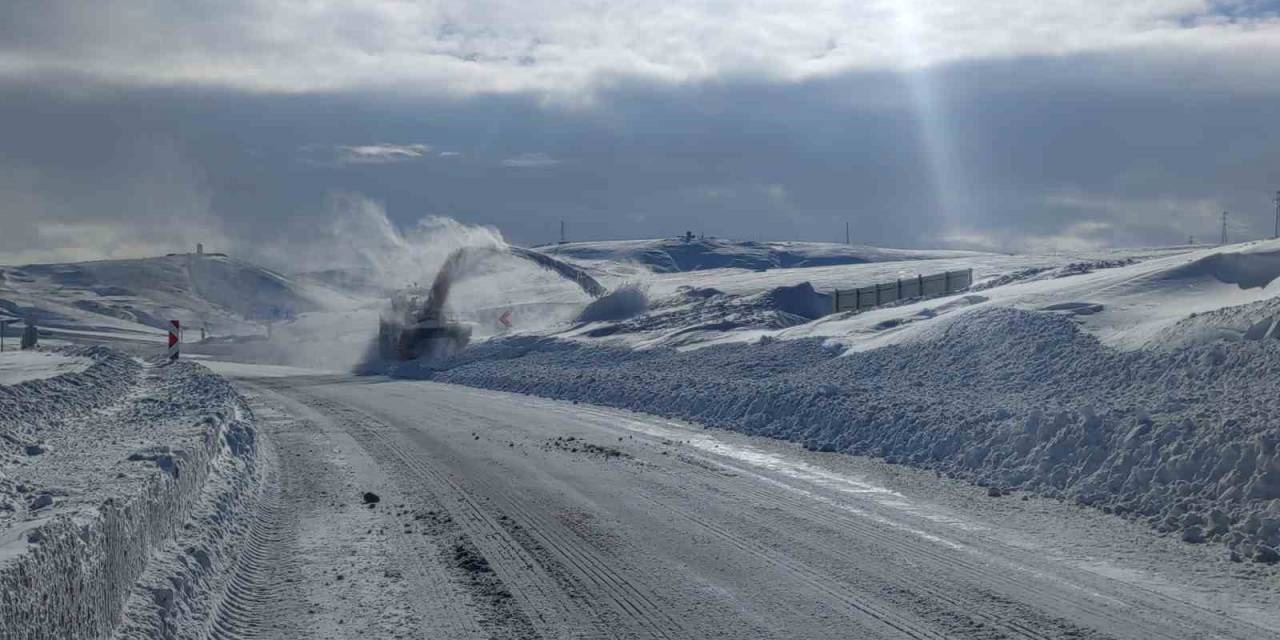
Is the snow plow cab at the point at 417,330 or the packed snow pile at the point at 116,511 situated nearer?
the packed snow pile at the point at 116,511

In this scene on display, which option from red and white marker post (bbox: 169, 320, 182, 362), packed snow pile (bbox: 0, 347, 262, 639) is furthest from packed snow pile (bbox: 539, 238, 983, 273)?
packed snow pile (bbox: 0, 347, 262, 639)

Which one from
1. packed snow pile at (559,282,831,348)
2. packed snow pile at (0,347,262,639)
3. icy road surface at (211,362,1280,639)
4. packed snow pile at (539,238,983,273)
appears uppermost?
packed snow pile at (539,238,983,273)

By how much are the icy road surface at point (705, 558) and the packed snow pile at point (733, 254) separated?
14310 centimetres

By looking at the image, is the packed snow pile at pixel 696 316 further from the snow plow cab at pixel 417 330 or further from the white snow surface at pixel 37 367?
the white snow surface at pixel 37 367

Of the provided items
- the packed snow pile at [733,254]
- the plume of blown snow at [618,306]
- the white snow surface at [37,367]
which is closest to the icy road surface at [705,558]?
the white snow surface at [37,367]

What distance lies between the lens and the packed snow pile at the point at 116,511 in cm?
589

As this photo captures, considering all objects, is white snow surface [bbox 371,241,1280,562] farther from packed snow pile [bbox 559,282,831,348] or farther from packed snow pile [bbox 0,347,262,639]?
packed snow pile [bbox 0,347,262,639]

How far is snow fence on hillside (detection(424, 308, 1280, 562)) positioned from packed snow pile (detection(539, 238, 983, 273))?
428 ft

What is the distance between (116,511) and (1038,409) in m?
11.6

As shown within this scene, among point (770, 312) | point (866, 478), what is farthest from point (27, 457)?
point (770, 312)

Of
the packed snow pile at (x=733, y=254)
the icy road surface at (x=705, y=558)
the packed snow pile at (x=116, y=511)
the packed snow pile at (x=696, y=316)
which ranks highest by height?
the packed snow pile at (x=733, y=254)

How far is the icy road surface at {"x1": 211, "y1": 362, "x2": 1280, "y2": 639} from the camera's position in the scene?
25.0 feet

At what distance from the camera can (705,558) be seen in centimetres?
950

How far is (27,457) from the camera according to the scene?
41.0ft
